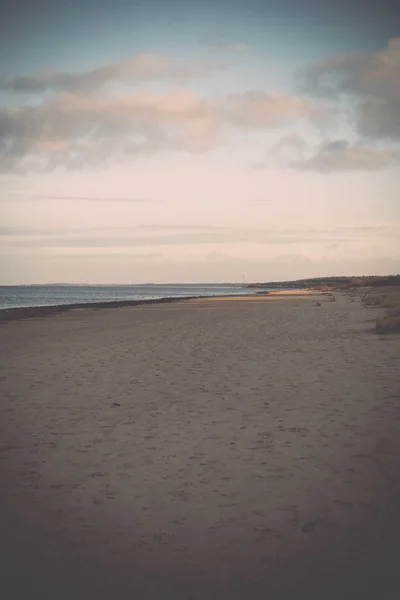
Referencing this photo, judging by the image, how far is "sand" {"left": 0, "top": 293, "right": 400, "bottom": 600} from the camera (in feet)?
13.9

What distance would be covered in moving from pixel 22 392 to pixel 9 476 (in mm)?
5122

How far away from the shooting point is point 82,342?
816 inches

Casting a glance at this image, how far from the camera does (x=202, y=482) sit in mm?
6102

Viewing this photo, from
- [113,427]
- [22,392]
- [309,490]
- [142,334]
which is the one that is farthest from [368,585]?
[142,334]

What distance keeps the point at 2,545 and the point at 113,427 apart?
12.4ft

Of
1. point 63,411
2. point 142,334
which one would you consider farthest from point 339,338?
point 63,411

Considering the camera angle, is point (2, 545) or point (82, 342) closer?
point (2, 545)

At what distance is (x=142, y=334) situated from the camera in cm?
2356

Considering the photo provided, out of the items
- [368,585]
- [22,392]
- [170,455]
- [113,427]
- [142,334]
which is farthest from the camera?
[142,334]

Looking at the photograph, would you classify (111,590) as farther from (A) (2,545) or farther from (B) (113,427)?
(B) (113,427)

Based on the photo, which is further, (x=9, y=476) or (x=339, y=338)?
(x=339, y=338)

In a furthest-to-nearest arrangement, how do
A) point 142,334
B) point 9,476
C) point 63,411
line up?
point 142,334 < point 63,411 < point 9,476

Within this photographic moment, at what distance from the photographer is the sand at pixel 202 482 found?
13.9 feet

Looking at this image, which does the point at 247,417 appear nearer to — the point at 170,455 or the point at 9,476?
the point at 170,455
